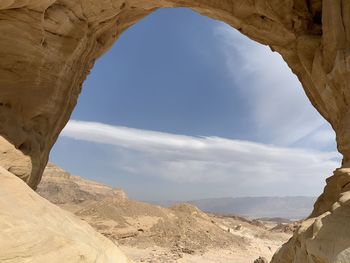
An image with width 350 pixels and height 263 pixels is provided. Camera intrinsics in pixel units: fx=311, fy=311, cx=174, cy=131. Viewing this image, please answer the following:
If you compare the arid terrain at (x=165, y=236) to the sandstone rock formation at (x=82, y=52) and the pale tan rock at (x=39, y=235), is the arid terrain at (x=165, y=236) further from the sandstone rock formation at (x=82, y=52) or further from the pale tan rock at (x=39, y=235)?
the pale tan rock at (x=39, y=235)

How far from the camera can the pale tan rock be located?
3516 mm

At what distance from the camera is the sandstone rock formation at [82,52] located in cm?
998

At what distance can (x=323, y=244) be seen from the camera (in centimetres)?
492

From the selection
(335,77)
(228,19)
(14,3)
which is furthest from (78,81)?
(335,77)

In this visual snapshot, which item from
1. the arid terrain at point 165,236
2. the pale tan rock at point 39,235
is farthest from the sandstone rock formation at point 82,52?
the arid terrain at point 165,236

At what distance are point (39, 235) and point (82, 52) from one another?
1051 centimetres

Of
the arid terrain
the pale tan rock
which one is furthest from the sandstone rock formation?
the arid terrain

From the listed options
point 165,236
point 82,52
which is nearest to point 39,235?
point 82,52

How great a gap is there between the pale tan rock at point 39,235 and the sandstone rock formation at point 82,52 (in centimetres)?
533

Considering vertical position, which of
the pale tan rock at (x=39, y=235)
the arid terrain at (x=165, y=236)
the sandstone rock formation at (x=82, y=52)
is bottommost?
the arid terrain at (x=165, y=236)

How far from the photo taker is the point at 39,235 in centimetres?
381

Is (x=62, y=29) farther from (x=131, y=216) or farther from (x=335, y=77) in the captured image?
(x=131, y=216)

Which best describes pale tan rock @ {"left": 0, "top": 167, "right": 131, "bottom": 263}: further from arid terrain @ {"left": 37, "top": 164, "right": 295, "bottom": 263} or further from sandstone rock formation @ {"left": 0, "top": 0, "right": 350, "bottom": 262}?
arid terrain @ {"left": 37, "top": 164, "right": 295, "bottom": 263}

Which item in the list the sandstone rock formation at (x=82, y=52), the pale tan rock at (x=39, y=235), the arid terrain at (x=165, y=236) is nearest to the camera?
the pale tan rock at (x=39, y=235)
